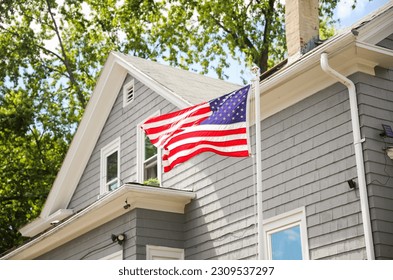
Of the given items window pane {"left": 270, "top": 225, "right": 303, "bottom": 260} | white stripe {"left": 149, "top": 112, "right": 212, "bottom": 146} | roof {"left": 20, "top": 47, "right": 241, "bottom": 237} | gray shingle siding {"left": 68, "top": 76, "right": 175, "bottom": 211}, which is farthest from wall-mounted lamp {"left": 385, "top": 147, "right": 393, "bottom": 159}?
roof {"left": 20, "top": 47, "right": 241, "bottom": 237}

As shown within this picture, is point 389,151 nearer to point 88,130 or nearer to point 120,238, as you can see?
point 120,238

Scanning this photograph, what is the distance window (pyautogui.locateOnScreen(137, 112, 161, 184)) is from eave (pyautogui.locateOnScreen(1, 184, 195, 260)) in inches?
59.5

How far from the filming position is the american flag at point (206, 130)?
30.7 ft

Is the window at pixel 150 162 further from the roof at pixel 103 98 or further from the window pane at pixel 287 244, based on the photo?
the window pane at pixel 287 244

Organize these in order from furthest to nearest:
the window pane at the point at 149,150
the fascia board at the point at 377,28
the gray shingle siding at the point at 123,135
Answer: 1. the gray shingle siding at the point at 123,135
2. the window pane at the point at 149,150
3. the fascia board at the point at 377,28

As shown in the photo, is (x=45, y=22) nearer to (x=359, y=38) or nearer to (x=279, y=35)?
(x=279, y=35)

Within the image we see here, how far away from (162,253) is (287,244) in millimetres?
2823

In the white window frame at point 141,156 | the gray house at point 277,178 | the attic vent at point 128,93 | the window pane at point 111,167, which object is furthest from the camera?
the attic vent at point 128,93

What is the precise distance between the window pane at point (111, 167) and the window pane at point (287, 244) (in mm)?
5955

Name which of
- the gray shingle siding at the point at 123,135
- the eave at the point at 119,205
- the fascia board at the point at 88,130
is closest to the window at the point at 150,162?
the gray shingle siding at the point at 123,135

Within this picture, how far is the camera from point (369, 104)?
10.2 meters
